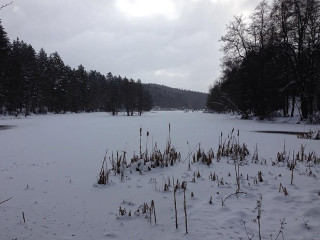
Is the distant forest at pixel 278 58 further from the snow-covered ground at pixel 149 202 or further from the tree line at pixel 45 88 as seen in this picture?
the tree line at pixel 45 88

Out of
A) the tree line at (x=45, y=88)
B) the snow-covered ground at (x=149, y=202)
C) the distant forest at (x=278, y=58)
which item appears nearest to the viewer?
the snow-covered ground at (x=149, y=202)

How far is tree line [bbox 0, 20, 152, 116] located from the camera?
35.1 m

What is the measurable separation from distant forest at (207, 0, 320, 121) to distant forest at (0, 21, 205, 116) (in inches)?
1060

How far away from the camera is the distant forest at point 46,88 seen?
35.2 metres

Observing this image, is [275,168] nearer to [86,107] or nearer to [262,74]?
[262,74]

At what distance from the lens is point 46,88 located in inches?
1946

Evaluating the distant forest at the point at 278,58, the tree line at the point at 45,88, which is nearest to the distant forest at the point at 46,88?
the tree line at the point at 45,88

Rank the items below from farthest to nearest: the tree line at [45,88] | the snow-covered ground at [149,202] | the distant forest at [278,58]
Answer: the tree line at [45,88] < the distant forest at [278,58] < the snow-covered ground at [149,202]

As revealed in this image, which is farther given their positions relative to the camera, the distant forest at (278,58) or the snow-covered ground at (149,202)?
the distant forest at (278,58)

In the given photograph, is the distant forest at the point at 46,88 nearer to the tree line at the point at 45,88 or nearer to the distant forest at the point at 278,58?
the tree line at the point at 45,88

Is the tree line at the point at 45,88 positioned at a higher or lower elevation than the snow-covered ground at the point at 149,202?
higher

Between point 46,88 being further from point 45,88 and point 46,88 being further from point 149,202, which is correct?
point 149,202

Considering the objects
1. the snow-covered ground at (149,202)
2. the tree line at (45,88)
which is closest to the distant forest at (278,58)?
the snow-covered ground at (149,202)

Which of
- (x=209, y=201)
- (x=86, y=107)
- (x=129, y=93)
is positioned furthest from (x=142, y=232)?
(x=86, y=107)
